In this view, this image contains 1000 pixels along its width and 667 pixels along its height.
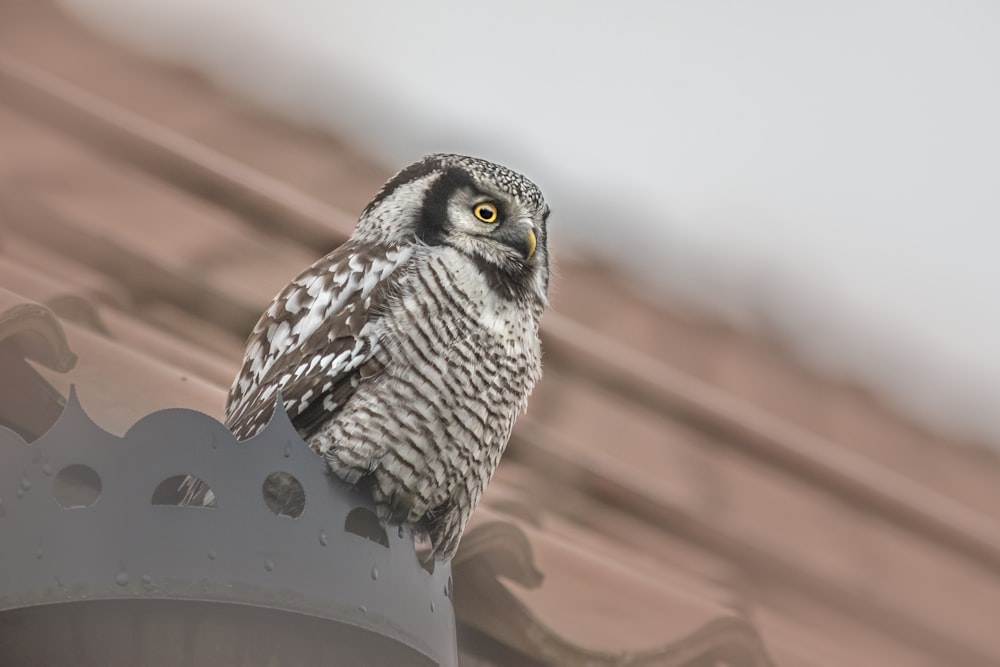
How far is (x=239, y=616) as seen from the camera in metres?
1.31

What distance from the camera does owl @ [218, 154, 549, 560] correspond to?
1.70 meters

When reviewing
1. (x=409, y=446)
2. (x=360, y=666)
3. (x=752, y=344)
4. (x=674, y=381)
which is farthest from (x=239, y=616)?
(x=752, y=344)

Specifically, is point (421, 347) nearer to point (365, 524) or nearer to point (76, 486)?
point (365, 524)

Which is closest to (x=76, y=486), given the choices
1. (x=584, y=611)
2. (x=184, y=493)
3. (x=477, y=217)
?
(x=184, y=493)

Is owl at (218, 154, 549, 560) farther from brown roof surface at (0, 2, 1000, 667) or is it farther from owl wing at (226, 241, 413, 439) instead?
brown roof surface at (0, 2, 1000, 667)

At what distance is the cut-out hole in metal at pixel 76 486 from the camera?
1420mm

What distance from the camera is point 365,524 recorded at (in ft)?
4.93

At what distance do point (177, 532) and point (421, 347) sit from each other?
0.56 meters

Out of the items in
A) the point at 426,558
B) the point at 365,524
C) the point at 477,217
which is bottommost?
the point at 426,558

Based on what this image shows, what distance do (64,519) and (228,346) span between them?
3.76 feet

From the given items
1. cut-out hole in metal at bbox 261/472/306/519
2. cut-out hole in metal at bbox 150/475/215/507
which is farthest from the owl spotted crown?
cut-out hole in metal at bbox 150/475/215/507

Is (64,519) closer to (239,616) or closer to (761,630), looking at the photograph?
(239,616)

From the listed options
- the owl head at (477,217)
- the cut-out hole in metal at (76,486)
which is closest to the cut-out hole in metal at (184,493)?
the cut-out hole in metal at (76,486)

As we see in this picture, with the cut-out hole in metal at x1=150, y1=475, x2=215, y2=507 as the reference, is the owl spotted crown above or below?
above
